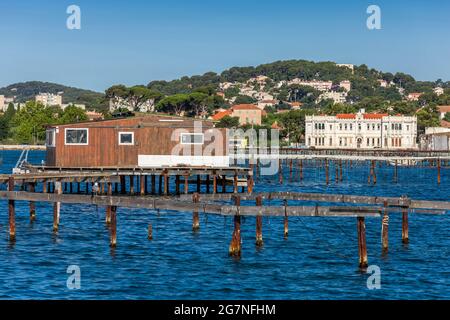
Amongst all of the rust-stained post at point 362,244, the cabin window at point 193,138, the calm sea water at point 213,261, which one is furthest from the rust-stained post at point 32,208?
the rust-stained post at point 362,244

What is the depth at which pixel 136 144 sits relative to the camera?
69562 millimetres

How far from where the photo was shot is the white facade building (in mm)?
192250

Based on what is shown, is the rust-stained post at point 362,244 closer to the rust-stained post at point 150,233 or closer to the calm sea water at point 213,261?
the calm sea water at point 213,261

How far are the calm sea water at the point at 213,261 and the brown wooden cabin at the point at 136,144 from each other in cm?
662

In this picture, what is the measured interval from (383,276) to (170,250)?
12.6m

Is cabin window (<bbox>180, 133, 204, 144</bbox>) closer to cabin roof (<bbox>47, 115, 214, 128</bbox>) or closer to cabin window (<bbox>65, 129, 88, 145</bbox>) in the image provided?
cabin roof (<bbox>47, 115, 214, 128</bbox>)

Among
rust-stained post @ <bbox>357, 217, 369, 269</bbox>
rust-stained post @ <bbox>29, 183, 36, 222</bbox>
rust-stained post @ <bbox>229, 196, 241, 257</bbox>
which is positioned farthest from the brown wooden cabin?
rust-stained post @ <bbox>357, 217, 369, 269</bbox>

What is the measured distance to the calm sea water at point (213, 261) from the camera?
36.5m

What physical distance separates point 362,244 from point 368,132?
157 meters

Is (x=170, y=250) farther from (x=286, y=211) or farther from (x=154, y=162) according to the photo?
(x=154, y=162)

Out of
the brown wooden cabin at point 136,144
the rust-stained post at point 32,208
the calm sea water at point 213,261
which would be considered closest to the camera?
the calm sea water at point 213,261

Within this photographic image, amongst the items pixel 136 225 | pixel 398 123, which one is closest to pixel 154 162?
pixel 136 225

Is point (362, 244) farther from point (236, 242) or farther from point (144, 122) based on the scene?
point (144, 122)
